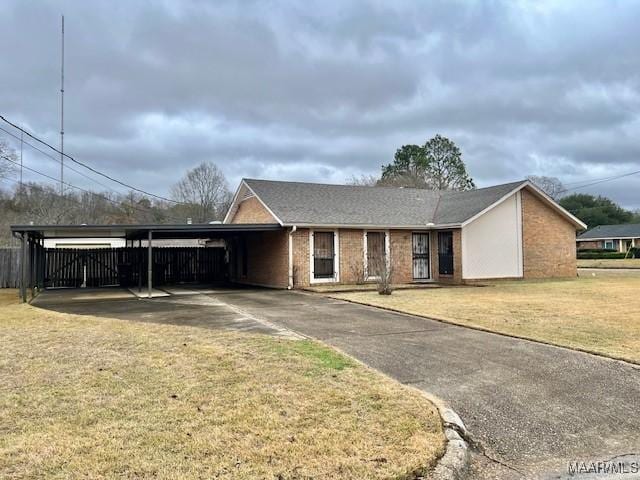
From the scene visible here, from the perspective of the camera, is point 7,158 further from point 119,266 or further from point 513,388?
point 513,388

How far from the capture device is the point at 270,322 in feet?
30.7

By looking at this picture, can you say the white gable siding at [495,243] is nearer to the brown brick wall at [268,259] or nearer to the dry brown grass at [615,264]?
the brown brick wall at [268,259]

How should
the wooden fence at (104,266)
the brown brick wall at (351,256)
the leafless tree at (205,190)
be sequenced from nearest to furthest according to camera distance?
1. the brown brick wall at (351,256)
2. the wooden fence at (104,266)
3. the leafless tree at (205,190)

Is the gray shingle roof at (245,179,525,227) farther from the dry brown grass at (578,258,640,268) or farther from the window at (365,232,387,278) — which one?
the dry brown grass at (578,258,640,268)

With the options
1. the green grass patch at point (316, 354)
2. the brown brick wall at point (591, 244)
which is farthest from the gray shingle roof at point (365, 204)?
the brown brick wall at point (591, 244)

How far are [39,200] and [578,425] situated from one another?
3411cm

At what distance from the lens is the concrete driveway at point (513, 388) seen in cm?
374

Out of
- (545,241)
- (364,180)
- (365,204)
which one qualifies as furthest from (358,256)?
(364,180)

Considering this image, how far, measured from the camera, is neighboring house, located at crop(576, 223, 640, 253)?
49625mm

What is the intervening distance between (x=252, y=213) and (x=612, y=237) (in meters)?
45.8

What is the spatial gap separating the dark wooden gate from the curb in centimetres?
1756

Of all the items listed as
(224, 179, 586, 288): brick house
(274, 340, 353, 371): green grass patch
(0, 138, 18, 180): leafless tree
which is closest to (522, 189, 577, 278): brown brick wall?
(224, 179, 586, 288): brick house

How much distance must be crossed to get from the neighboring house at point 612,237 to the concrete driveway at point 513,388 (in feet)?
161

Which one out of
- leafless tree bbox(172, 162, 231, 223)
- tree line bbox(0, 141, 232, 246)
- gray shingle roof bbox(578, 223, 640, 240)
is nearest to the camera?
tree line bbox(0, 141, 232, 246)
